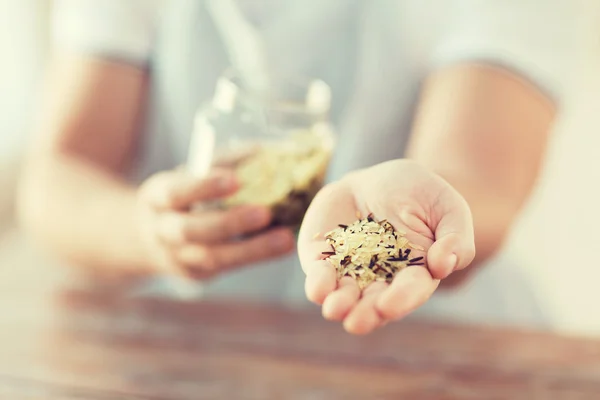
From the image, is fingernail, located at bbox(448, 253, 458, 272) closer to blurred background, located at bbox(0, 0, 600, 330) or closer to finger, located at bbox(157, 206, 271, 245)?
finger, located at bbox(157, 206, 271, 245)

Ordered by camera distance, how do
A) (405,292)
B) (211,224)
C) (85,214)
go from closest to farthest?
(405,292), (211,224), (85,214)

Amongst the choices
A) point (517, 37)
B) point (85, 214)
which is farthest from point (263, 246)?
point (85, 214)

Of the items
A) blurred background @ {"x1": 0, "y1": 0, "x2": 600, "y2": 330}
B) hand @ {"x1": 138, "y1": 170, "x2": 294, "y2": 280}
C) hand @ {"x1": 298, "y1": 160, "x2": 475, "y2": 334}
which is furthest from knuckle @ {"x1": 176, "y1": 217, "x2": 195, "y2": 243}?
blurred background @ {"x1": 0, "y1": 0, "x2": 600, "y2": 330}

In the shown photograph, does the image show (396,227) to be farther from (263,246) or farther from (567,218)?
(567,218)

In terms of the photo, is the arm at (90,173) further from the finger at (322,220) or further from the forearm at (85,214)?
the finger at (322,220)

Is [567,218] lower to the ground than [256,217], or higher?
higher

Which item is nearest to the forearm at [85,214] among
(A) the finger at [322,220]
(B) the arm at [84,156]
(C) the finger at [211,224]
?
(B) the arm at [84,156]
